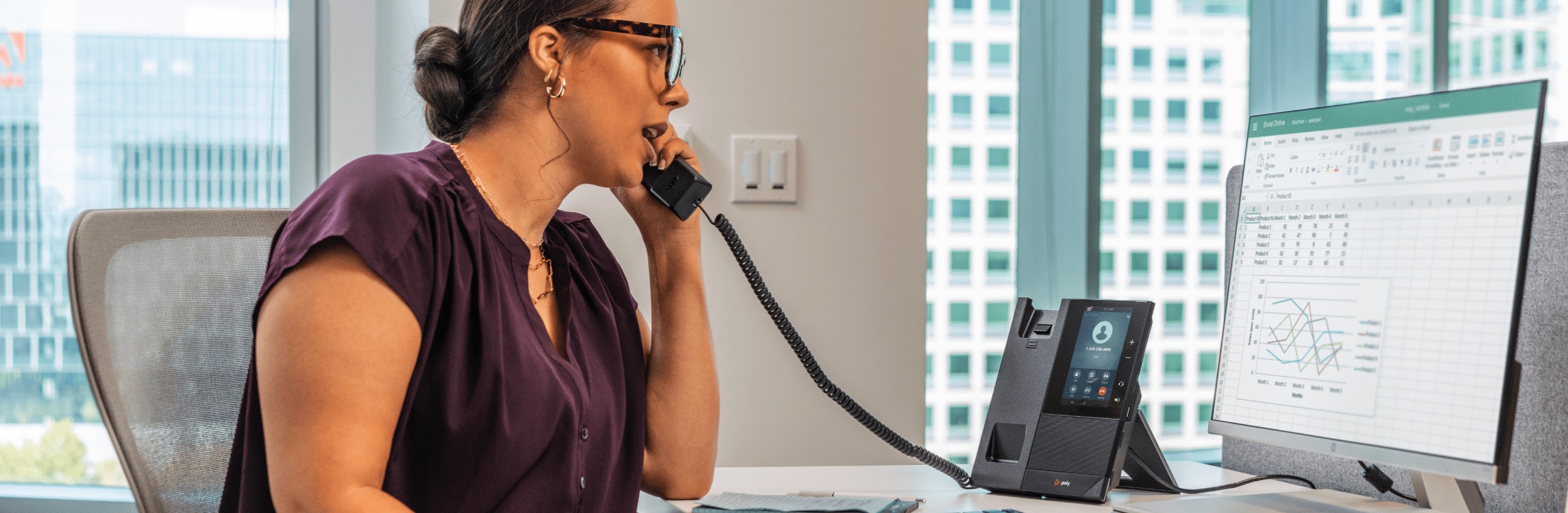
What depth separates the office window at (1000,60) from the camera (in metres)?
2.45

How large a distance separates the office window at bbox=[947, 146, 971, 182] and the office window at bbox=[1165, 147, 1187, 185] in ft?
1.91

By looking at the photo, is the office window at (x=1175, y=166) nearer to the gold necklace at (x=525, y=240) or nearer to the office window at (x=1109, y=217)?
the office window at (x=1109, y=217)

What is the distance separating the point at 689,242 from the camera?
1194 mm

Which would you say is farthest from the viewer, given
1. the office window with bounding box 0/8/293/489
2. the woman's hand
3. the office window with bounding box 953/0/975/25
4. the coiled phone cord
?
the office window with bounding box 953/0/975/25

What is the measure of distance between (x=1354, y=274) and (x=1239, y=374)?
159 millimetres

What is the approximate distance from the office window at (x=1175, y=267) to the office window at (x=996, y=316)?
1.60ft

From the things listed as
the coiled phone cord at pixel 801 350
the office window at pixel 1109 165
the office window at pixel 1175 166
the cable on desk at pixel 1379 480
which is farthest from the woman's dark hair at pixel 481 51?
the office window at pixel 1175 166

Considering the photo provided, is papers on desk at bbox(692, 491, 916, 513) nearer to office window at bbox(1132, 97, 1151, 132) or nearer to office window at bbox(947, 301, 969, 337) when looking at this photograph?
office window at bbox(947, 301, 969, 337)

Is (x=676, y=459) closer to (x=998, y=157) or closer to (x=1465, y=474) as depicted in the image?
(x=1465, y=474)

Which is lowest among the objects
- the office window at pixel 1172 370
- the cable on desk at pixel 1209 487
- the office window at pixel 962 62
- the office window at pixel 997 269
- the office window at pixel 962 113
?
the office window at pixel 1172 370

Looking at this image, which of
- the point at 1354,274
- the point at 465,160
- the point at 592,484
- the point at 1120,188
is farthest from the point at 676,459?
the point at 1120,188

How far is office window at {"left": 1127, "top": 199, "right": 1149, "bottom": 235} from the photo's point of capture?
2.54 meters

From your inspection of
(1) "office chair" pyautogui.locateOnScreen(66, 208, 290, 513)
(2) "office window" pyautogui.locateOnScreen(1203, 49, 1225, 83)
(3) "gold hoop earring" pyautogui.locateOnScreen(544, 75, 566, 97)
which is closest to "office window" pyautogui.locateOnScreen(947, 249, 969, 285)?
(2) "office window" pyautogui.locateOnScreen(1203, 49, 1225, 83)

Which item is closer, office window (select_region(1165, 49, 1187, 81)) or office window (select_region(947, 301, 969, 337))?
office window (select_region(947, 301, 969, 337))
